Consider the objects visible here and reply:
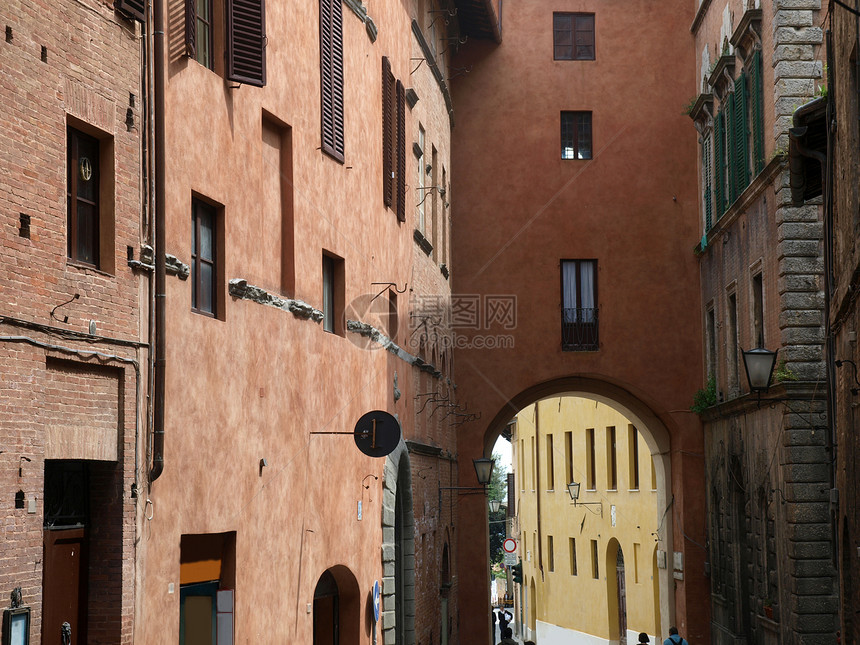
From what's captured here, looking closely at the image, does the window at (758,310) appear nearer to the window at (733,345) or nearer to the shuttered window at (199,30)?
the window at (733,345)

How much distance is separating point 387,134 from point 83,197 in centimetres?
887

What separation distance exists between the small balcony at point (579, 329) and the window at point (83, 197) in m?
17.5

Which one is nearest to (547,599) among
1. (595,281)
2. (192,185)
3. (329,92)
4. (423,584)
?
(595,281)

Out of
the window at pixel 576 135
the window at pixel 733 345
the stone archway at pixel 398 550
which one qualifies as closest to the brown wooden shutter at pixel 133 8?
the stone archway at pixel 398 550

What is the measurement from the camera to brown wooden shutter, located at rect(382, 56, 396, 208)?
17.3m

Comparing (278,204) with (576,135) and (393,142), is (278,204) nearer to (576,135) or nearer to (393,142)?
(393,142)

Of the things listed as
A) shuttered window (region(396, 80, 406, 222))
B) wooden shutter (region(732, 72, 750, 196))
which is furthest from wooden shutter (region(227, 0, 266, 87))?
wooden shutter (region(732, 72, 750, 196))

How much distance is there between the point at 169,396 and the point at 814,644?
10.6 metres

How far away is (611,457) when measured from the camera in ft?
117

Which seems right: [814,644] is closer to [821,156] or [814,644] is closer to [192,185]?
[821,156]

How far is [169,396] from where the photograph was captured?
984 cm

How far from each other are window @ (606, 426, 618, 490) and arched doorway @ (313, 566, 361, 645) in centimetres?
2098

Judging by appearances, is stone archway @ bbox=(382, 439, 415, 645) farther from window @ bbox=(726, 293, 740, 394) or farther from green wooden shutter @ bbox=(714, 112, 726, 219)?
green wooden shutter @ bbox=(714, 112, 726, 219)

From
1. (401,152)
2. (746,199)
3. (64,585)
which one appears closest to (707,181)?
(746,199)
